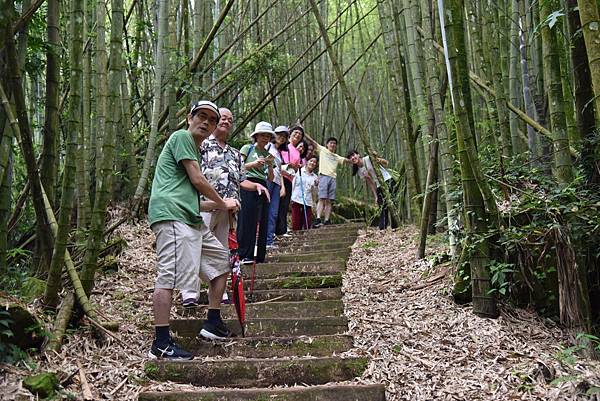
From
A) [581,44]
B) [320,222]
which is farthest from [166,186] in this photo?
[320,222]

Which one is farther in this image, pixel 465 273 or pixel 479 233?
pixel 465 273

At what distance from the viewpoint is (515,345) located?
297cm

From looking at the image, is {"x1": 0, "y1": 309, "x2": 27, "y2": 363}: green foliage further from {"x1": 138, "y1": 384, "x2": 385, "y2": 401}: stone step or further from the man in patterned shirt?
the man in patterned shirt

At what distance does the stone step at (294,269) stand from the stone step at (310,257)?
0.71 feet

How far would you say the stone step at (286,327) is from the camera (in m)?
3.37

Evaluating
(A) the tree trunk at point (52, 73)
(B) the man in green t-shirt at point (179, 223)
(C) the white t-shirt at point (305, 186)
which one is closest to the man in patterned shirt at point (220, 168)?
(B) the man in green t-shirt at point (179, 223)

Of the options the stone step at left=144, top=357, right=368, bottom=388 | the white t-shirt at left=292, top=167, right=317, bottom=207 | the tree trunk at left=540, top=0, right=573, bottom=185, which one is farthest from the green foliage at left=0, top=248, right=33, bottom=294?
the white t-shirt at left=292, top=167, right=317, bottom=207

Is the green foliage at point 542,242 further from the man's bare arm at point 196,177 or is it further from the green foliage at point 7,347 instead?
the green foliage at point 7,347

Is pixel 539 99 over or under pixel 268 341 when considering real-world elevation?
over

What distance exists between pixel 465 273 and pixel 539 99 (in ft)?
6.78

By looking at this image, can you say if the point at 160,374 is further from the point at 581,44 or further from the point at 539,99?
the point at 539,99

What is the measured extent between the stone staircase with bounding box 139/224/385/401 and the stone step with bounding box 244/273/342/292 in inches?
2.3

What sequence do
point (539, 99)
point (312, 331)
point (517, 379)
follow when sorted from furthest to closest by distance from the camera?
point (539, 99), point (312, 331), point (517, 379)

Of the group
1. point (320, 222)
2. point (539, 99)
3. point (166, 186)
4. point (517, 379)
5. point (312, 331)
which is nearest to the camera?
point (517, 379)
